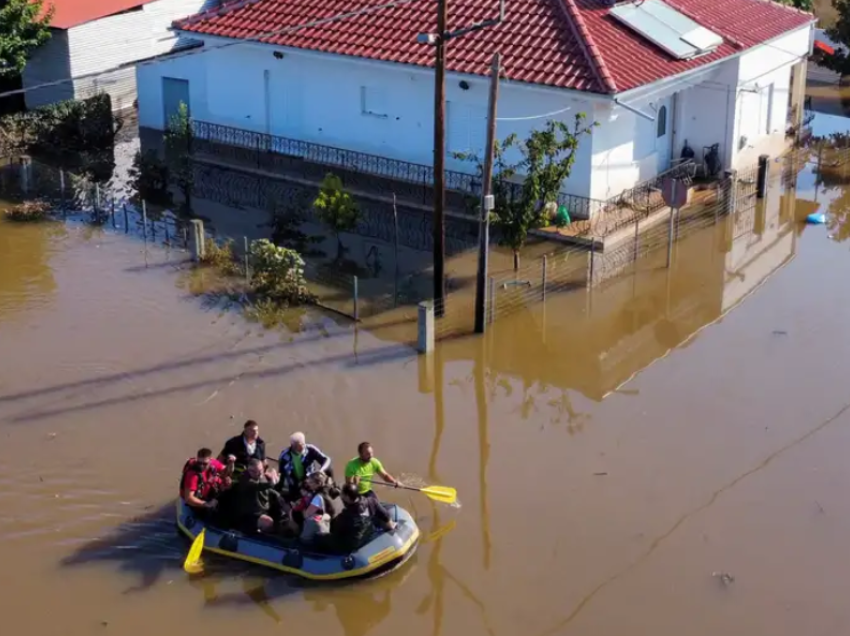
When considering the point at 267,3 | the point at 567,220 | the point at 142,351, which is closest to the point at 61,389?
the point at 142,351

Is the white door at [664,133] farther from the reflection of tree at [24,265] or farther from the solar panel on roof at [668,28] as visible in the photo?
the reflection of tree at [24,265]

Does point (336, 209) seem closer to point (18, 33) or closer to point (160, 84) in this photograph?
→ point (160, 84)

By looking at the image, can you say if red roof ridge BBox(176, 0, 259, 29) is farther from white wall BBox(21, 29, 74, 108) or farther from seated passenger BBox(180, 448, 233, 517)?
seated passenger BBox(180, 448, 233, 517)

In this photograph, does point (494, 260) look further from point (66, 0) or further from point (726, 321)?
point (66, 0)

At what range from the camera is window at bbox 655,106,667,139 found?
1046 inches

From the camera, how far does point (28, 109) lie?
108ft

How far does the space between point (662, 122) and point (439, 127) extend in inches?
374

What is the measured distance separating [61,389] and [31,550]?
429 cm

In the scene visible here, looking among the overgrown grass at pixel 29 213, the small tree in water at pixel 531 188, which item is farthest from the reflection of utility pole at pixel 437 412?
the overgrown grass at pixel 29 213

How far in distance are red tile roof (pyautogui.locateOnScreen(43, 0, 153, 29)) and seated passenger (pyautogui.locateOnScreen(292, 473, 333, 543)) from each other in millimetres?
23017

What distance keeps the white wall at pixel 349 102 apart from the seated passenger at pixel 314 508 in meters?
12.2

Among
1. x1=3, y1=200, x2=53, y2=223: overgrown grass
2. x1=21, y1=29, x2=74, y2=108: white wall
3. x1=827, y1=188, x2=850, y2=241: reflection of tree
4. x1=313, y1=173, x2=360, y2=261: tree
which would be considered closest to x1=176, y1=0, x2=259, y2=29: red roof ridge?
x1=21, y1=29, x2=74, y2=108: white wall

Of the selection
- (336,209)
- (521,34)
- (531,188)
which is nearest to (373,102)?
(521,34)

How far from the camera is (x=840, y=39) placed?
118 feet
